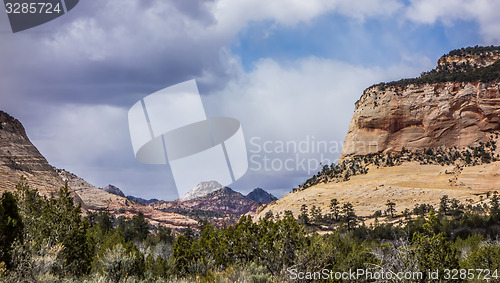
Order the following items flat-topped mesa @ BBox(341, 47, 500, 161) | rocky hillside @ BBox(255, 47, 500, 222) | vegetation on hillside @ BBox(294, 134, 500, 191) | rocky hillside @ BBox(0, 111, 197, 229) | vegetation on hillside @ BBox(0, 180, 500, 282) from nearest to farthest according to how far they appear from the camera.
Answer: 1. vegetation on hillside @ BBox(0, 180, 500, 282)
2. rocky hillside @ BBox(0, 111, 197, 229)
3. rocky hillside @ BBox(255, 47, 500, 222)
4. vegetation on hillside @ BBox(294, 134, 500, 191)
5. flat-topped mesa @ BBox(341, 47, 500, 161)

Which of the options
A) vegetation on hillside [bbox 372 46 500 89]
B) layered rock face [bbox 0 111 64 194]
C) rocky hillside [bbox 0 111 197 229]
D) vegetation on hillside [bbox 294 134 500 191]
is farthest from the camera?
vegetation on hillside [bbox 372 46 500 89]

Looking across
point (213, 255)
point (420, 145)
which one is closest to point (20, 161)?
point (213, 255)

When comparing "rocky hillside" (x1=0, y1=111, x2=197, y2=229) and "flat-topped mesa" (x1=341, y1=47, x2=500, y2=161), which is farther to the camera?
"flat-topped mesa" (x1=341, y1=47, x2=500, y2=161)

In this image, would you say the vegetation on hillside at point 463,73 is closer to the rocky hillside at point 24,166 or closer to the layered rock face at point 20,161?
the rocky hillside at point 24,166

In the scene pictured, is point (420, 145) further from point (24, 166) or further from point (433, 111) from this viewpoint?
point (24, 166)

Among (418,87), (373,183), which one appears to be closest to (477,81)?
(418,87)

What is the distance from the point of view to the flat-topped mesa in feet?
339

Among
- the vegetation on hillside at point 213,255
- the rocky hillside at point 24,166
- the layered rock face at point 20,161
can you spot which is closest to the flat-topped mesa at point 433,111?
the rocky hillside at point 24,166

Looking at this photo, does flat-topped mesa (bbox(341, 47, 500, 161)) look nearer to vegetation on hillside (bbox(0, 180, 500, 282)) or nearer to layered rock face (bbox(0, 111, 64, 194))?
layered rock face (bbox(0, 111, 64, 194))

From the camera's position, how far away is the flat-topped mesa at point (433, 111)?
103 m

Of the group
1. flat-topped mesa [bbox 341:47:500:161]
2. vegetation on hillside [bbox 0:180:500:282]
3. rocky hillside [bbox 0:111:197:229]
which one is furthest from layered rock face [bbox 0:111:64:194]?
flat-topped mesa [bbox 341:47:500:161]

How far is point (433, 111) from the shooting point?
109 metres

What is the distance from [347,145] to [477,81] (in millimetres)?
38854

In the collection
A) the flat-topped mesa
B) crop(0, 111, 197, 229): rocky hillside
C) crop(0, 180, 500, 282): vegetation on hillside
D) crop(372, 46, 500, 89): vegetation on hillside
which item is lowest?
crop(0, 180, 500, 282): vegetation on hillside
